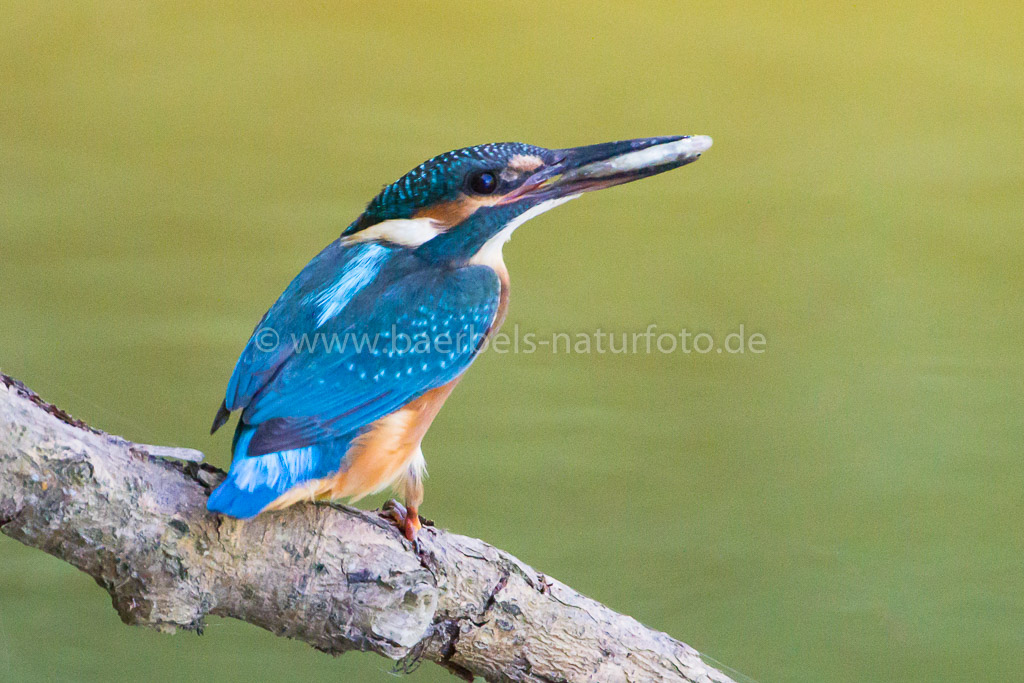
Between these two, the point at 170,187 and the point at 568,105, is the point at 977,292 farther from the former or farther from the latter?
the point at 170,187

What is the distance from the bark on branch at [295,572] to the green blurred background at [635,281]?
0.55 metres

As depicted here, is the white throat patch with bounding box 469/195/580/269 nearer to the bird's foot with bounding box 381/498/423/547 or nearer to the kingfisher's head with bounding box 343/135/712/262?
the kingfisher's head with bounding box 343/135/712/262

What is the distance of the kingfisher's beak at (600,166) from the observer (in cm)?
130

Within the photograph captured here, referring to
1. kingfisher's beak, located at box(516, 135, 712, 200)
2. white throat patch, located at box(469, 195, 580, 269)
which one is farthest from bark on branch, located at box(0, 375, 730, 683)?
kingfisher's beak, located at box(516, 135, 712, 200)

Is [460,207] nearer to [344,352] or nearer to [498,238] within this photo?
[498,238]

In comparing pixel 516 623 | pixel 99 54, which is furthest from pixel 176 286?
pixel 516 623

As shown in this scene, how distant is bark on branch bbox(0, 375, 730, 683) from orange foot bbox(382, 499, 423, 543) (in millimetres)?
19

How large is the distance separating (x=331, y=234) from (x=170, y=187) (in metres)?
0.33

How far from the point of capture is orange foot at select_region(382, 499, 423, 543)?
48.3 inches

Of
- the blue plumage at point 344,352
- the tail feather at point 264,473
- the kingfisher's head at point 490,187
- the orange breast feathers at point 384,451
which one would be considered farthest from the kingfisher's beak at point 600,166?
the tail feather at point 264,473

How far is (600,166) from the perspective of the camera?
51.2 inches

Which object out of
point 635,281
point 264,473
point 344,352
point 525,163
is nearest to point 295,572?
point 264,473

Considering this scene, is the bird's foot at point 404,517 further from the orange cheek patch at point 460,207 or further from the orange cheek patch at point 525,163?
the orange cheek patch at point 525,163

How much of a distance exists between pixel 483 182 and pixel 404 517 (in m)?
0.51
